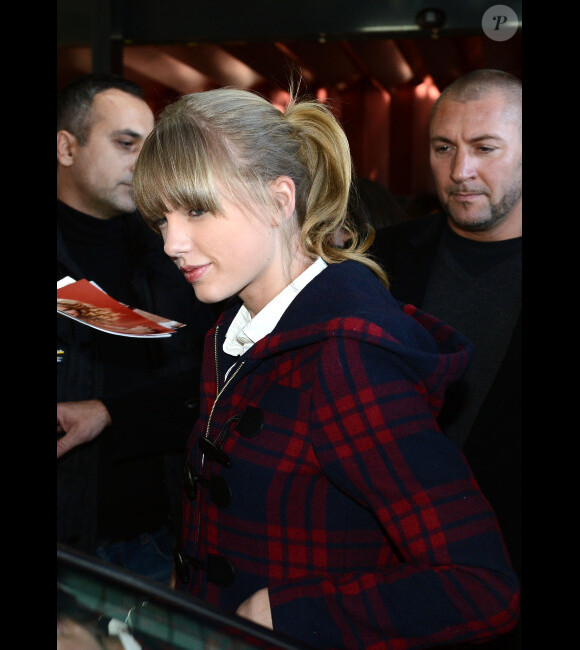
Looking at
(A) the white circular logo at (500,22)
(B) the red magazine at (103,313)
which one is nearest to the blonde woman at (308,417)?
(B) the red magazine at (103,313)

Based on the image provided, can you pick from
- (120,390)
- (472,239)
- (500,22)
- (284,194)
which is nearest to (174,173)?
(284,194)

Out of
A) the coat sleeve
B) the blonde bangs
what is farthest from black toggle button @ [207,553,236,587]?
the blonde bangs

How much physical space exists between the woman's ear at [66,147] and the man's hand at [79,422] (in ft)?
3.03

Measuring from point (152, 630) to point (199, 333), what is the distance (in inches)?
62.3

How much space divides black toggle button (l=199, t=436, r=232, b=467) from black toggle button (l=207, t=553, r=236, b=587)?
0.46 ft

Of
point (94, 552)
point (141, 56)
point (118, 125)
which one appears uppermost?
point (141, 56)

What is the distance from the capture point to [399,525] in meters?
0.96

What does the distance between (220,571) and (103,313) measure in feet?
2.25

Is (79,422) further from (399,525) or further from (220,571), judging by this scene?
(399,525)
